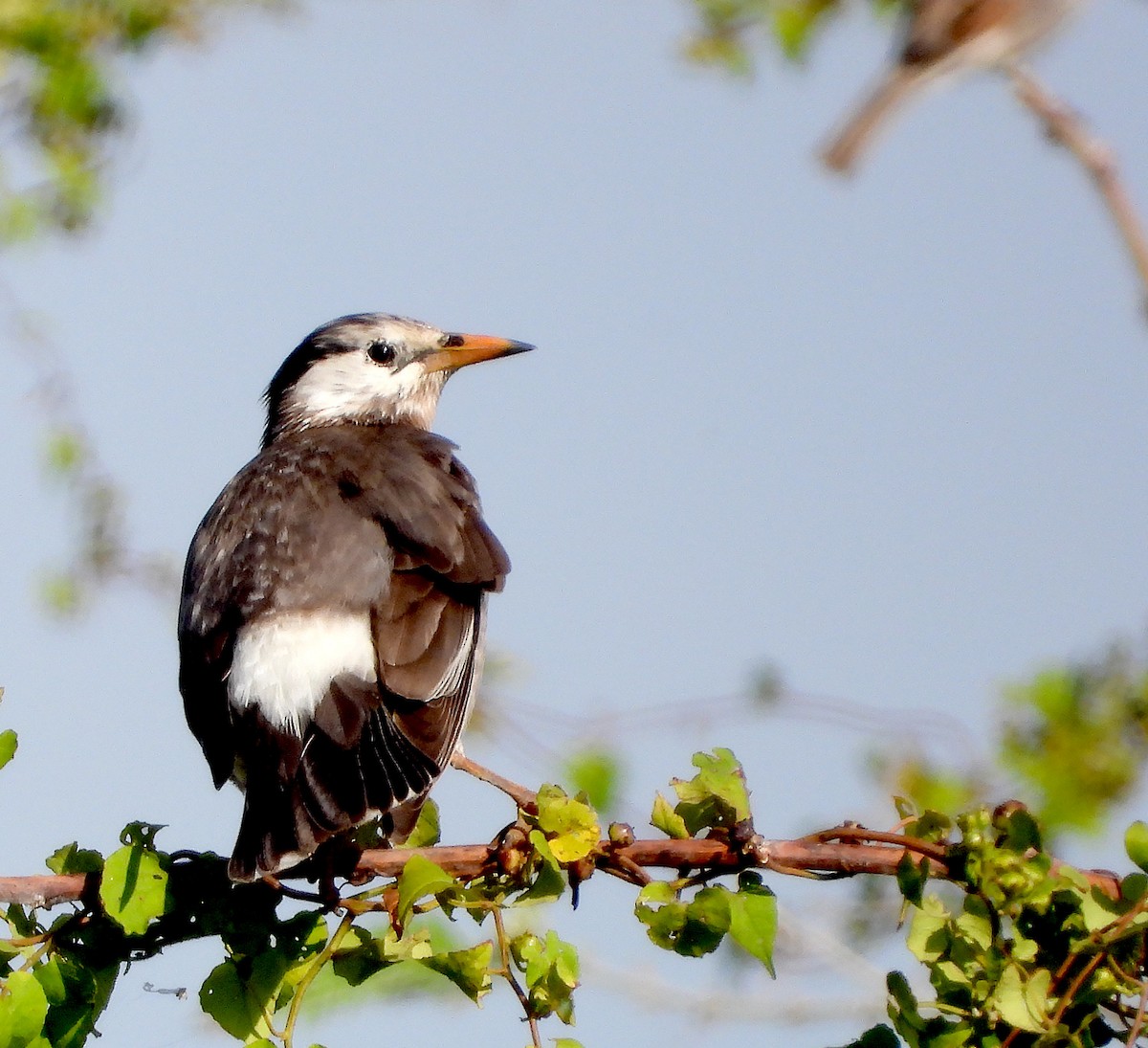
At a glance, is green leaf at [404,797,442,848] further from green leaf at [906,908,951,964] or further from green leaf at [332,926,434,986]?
green leaf at [906,908,951,964]

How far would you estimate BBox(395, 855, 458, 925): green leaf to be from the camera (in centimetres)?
256

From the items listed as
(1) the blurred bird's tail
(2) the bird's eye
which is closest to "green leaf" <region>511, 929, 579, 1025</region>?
(1) the blurred bird's tail

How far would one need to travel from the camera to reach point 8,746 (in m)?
2.76

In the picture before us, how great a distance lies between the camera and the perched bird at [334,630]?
356 centimetres

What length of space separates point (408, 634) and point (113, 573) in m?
4.66

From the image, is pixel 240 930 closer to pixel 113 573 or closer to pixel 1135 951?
pixel 1135 951

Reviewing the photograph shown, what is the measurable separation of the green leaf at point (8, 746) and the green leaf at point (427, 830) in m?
0.97

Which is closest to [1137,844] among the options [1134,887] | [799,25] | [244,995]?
[1134,887]

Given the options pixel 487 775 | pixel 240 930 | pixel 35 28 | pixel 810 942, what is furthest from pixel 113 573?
pixel 240 930

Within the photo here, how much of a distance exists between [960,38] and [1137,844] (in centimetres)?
237

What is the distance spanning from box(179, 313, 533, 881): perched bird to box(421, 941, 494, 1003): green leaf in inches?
20.2

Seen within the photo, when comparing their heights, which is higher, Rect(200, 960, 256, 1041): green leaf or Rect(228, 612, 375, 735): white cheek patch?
Rect(228, 612, 375, 735): white cheek patch

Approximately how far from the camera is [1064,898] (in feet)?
8.23

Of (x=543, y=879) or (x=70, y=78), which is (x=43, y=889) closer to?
(x=543, y=879)
